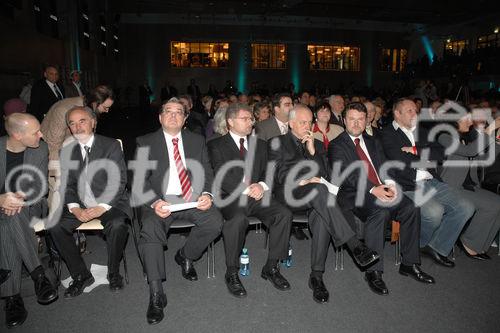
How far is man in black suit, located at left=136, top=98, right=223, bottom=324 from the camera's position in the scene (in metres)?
3.21

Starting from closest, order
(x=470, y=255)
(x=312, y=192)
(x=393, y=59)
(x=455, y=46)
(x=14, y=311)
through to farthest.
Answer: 1. (x=14, y=311)
2. (x=312, y=192)
3. (x=470, y=255)
4. (x=455, y=46)
5. (x=393, y=59)

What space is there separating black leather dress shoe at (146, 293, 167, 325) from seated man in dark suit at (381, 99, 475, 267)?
243cm

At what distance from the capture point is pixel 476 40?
2047cm

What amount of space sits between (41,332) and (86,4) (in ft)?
47.2

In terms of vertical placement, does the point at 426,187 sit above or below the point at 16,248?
above

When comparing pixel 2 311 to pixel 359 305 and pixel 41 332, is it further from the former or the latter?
pixel 359 305

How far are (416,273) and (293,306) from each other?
3.95ft

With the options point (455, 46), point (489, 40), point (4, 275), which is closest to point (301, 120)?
point (4, 275)

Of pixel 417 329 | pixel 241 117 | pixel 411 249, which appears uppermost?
pixel 241 117

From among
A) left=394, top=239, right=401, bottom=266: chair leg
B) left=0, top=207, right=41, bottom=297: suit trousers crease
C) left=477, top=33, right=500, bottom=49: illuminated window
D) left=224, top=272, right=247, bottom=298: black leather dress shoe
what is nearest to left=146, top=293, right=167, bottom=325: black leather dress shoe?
left=224, top=272, right=247, bottom=298: black leather dress shoe

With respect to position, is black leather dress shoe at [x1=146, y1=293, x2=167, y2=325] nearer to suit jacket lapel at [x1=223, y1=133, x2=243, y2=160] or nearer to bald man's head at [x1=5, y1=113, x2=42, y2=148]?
suit jacket lapel at [x1=223, y1=133, x2=243, y2=160]

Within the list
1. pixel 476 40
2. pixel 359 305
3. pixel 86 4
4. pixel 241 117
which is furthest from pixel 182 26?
pixel 359 305

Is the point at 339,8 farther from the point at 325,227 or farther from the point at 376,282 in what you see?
the point at 376,282

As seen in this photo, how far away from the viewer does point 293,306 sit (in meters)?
2.91
